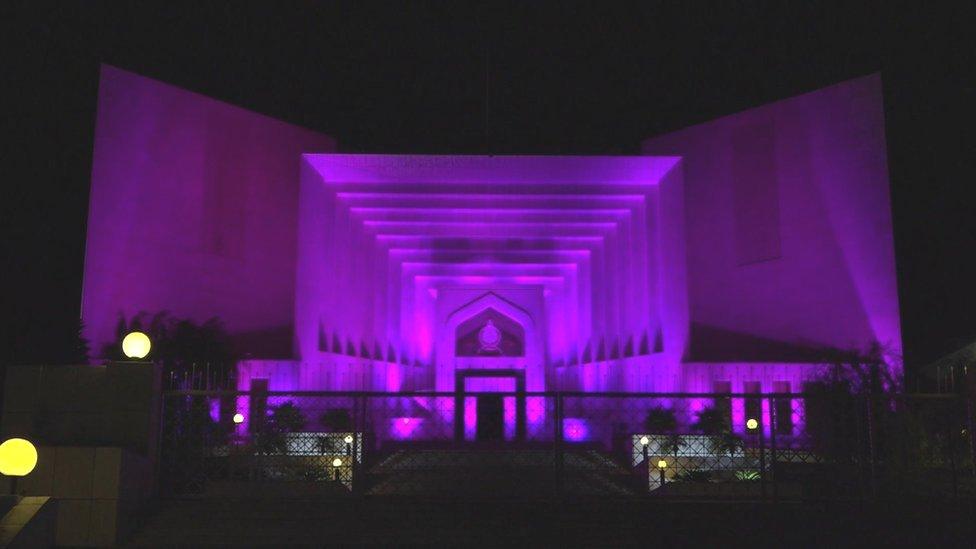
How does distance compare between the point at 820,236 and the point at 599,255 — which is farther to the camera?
the point at 599,255

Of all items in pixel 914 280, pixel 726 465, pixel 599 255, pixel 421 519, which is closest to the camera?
pixel 421 519

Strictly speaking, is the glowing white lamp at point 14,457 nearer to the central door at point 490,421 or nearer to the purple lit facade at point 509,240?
the purple lit facade at point 509,240

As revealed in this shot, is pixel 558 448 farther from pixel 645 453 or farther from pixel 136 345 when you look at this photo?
pixel 645 453

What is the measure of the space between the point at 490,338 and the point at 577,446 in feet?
14.3

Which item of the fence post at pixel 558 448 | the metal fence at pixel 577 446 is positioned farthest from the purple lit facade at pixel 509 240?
the fence post at pixel 558 448

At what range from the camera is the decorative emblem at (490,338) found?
19.2 meters

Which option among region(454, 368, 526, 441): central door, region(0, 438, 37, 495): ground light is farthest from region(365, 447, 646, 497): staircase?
region(454, 368, 526, 441): central door

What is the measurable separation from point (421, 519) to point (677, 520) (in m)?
2.10

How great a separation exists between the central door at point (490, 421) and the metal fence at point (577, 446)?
0.10 ft

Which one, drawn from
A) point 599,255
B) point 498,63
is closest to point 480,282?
point 599,255

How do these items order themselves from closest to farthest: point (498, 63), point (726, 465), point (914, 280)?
point (726, 465)
point (914, 280)
point (498, 63)

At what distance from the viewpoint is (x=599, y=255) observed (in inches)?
701

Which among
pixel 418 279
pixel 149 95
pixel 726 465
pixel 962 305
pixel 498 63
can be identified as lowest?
pixel 726 465

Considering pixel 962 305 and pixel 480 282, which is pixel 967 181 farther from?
pixel 480 282
